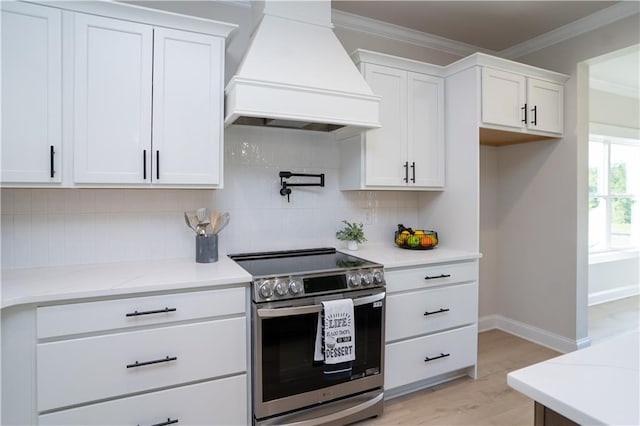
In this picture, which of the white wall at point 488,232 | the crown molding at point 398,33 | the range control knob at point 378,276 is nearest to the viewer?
the range control knob at point 378,276

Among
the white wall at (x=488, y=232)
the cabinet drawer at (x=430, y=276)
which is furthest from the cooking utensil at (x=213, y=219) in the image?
the white wall at (x=488, y=232)

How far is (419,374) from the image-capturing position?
2.52 metres

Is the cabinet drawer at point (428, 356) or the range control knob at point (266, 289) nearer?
the range control knob at point (266, 289)

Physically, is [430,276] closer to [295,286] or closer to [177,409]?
[295,286]

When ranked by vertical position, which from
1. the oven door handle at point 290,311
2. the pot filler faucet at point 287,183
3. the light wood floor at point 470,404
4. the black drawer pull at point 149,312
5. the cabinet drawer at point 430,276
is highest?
the pot filler faucet at point 287,183

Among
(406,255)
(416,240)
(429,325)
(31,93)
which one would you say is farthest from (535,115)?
(31,93)

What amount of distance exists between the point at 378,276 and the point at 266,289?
722mm

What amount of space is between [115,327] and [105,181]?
2.62 feet

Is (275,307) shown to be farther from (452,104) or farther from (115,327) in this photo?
(452,104)

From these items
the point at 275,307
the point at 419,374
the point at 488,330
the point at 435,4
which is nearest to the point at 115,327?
the point at 275,307

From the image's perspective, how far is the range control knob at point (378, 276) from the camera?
224cm

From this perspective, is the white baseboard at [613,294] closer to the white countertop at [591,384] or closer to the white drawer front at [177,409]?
the white countertop at [591,384]

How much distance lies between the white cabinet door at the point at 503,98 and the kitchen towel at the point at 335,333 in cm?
182

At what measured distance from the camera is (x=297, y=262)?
2.40 m
